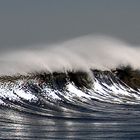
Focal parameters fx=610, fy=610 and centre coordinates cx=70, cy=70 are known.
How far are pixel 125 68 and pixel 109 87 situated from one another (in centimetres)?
411

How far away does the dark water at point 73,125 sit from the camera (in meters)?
12.0

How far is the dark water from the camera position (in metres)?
12.0

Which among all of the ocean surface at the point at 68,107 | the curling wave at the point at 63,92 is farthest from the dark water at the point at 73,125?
the curling wave at the point at 63,92

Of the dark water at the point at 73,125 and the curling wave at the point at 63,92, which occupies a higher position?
the curling wave at the point at 63,92

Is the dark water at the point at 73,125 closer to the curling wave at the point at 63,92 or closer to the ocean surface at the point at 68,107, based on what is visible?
the ocean surface at the point at 68,107

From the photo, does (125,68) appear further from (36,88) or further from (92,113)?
(92,113)

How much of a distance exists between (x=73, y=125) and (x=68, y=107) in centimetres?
327

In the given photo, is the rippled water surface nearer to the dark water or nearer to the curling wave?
the dark water

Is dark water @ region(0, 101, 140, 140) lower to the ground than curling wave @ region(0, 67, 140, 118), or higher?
lower

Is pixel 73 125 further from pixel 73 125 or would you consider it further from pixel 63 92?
pixel 63 92

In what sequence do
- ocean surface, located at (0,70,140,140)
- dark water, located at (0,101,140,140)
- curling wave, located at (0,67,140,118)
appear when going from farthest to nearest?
1. curling wave, located at (0,67,140,118)
2. ocean surface, located at (0,70,140,140)
3. dark water, located at (0,101,140,140)

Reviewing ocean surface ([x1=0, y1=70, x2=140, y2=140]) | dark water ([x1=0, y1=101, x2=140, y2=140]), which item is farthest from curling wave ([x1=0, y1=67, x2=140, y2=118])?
dark water ([x1=0, y1=101, x2=140, y2=140])

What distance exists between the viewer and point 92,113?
15.9m

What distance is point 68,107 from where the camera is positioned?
16.7 metres
